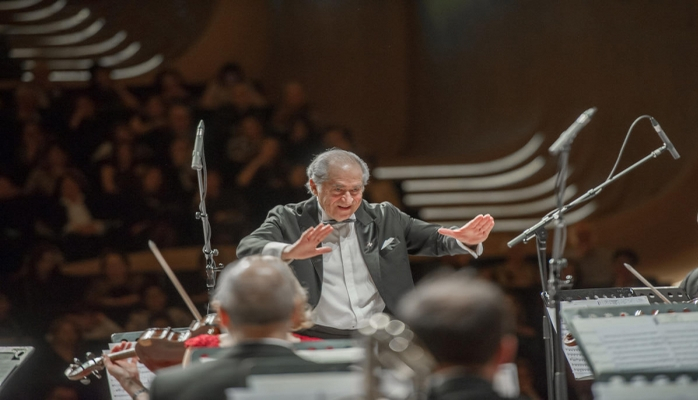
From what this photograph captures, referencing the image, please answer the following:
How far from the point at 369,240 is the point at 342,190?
0.25 m

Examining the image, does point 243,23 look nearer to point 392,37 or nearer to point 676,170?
point 392,37

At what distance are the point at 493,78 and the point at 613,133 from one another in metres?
0.96

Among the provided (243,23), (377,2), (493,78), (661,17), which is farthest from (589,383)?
(243,23)

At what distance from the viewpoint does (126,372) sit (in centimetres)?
274

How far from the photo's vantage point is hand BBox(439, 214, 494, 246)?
3.28 metres

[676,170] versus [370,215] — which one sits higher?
[676,170]

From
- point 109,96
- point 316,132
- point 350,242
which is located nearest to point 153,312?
point 109,96

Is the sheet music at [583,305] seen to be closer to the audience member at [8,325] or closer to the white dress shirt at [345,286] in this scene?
the white dress shirt at [345,286]

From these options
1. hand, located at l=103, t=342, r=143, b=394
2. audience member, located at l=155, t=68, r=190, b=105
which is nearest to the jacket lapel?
hand, located at l=103, t=342, r=143, b=394

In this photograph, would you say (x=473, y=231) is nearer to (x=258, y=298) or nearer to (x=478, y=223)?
(x=478, y=223)

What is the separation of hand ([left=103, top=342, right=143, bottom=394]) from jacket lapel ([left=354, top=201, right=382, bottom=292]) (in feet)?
3.46

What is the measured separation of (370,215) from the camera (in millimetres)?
3543

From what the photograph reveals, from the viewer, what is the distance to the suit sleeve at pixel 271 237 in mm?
3109

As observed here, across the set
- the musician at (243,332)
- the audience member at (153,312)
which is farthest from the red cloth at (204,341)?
the audience member at (153,312)
